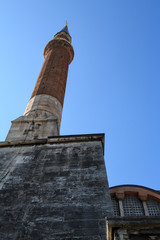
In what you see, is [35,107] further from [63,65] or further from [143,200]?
[143,200]

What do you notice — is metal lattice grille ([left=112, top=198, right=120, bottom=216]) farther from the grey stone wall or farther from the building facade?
the grey stone wall

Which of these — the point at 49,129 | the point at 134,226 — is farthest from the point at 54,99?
the point at 134,226

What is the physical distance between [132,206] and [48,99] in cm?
591

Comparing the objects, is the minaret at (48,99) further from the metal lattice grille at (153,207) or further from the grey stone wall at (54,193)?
the metal lattice grille at (153,207)

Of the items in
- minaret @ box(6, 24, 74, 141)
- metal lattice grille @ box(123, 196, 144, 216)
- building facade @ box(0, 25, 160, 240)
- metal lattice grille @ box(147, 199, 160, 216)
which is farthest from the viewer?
minaret @ box(6, 24, 74, 141)

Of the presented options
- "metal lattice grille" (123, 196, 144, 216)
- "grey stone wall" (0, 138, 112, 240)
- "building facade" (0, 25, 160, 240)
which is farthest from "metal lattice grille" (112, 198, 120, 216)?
"grey stone wall" (0, 138, 112, 240)

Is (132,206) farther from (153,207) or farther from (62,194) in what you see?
(62,194)

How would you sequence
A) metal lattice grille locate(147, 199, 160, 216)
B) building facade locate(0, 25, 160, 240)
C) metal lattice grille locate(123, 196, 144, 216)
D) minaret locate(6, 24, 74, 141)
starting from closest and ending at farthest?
building facade locate(0, 25, 160, 240)
metal lattice grille locate(123, 196, 144, 216)
metal lattice grille locate(147, 199, 160, 216)
minaret locate(6, 24, 74, 141)

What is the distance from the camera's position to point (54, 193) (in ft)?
16.9

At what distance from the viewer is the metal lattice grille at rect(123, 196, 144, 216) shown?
7006 mm

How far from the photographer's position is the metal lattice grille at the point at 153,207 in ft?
23.5

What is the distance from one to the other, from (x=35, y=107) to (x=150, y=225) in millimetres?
8218

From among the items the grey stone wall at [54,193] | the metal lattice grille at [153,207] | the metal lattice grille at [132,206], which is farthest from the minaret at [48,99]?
the metal lattice grille at [153,207]

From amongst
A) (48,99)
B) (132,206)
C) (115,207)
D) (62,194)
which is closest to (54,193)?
(62,194)
